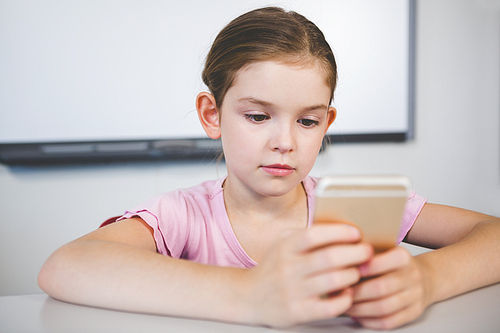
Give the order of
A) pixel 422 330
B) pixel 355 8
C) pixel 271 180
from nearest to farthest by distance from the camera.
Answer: pixel 422 330 → pixel 271 180 → pixel 355 8

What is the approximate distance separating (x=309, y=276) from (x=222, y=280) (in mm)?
99

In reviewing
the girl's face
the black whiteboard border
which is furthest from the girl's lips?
the black whiteboard border

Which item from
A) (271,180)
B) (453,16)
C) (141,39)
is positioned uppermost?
(453,16)

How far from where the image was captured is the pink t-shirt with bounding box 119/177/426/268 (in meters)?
0.63

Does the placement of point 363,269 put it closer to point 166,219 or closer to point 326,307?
point 326,307

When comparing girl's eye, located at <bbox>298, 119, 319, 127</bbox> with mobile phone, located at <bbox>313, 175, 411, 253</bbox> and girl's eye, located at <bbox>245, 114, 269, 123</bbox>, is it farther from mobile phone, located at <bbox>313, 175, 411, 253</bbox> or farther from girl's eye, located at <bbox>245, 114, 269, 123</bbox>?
mobile phone, located at <bbox>313, 175, 411, 253</bbox>

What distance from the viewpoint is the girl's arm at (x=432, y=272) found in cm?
31

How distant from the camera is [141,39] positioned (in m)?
1.17

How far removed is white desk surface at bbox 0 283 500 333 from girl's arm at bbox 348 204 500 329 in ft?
0.05

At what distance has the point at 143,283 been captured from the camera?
1.19 feet

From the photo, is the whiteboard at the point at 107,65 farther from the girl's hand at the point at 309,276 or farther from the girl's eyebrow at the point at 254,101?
the girl's hand at the point at 309,276

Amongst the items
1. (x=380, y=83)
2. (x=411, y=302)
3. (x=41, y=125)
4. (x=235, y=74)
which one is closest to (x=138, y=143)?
(x=41, y=125)

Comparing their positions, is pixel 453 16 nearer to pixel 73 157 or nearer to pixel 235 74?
pixel 235 74

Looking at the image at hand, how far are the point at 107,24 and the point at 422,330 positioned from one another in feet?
3.99
